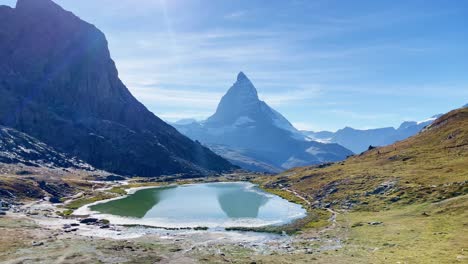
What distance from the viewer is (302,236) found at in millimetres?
90562

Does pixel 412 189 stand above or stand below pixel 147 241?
above

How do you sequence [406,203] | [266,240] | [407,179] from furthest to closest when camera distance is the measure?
1. [407,179]
2. [406,203]
3. [266,240]

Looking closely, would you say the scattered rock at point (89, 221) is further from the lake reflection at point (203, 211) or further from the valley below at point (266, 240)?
the lake reflection at point (203, 211)

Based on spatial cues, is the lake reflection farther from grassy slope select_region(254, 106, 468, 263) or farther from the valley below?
grassy slope select_region(254, 106, 468, 263)

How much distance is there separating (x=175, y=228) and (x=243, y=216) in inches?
1179

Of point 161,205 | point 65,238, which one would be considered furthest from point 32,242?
point 161,205

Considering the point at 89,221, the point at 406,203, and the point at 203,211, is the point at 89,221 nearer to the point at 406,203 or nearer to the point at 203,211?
the point at 203,211

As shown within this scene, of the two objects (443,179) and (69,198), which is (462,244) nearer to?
(443,179)

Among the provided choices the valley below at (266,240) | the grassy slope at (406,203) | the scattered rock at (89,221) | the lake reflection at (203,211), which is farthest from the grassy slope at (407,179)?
the scattered rock at (89,221)

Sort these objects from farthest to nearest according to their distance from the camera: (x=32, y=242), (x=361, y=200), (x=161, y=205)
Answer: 1. (x=161, y=205)
2. (x=361, y=200)
3. (x=32, y=242)

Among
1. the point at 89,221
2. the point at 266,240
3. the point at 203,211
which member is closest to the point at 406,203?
the point at 266,240

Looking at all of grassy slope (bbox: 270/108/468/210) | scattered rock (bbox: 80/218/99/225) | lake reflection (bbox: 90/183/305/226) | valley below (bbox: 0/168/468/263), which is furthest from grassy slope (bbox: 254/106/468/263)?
scattered rock (bbox: 80/218/99/225)

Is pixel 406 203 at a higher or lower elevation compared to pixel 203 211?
higher

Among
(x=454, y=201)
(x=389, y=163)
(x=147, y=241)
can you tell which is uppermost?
(x=389, y=163)
